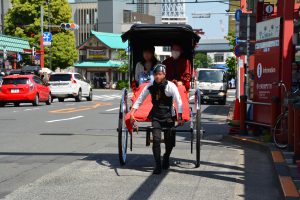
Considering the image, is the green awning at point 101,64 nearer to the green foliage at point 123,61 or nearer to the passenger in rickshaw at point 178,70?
the green foliage at point 123,61

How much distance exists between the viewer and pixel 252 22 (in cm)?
1416

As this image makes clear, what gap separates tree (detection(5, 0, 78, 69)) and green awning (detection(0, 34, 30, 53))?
7.02 metres

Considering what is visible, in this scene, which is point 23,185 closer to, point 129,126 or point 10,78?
point 129,126

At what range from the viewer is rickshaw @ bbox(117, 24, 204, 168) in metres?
8.30

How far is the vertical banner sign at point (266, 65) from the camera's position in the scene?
479 inches

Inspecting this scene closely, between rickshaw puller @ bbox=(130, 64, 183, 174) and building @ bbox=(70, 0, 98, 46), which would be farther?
building @ bbox=(70, 0, 98, 46)

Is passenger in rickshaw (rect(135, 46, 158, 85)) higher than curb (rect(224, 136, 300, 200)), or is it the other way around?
passenger in rickshaw (rect(135, 46, 158, 85))

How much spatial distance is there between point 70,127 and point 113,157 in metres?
6.73

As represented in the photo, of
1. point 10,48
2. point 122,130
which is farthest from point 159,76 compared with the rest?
point 10,48

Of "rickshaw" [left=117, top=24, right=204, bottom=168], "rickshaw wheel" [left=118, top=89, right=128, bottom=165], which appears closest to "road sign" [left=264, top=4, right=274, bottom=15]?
"rickshaw" [left=117, top=24, right=204, bottom=168]

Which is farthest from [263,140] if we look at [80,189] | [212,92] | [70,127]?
[212,92]

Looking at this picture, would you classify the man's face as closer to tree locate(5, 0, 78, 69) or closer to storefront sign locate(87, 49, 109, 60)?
tree locate(5, 0, 78, 69)

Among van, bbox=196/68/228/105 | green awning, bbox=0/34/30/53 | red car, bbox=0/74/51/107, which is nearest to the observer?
red car, bbox=0/74/51/107

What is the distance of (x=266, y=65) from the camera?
501 inches
